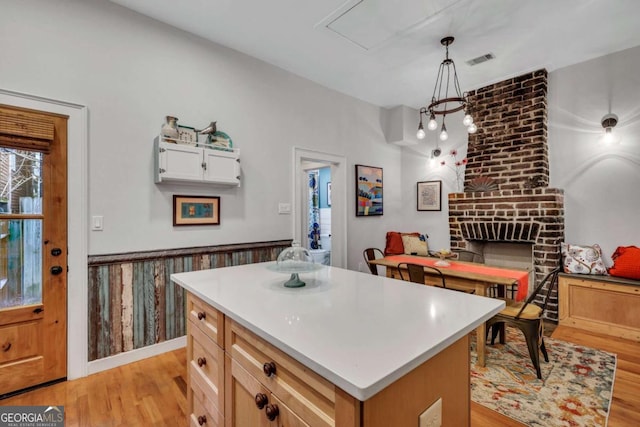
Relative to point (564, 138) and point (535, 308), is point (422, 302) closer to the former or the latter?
point (535, 308)

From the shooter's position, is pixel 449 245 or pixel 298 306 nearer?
pixel 298 306

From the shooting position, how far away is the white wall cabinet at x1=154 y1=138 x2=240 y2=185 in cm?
254

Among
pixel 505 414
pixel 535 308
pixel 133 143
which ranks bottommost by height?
pixel 505 414

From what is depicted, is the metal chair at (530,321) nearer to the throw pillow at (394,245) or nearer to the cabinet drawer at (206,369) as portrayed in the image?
the cabinet drawer at (206,369)

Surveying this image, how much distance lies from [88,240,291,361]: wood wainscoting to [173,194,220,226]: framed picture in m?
0.27

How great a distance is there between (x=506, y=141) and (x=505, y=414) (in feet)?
10.7

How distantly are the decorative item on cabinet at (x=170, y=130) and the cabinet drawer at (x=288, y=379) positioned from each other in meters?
1.99

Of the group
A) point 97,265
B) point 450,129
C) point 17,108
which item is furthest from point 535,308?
point 17,108

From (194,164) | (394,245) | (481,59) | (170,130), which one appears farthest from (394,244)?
(170,130)

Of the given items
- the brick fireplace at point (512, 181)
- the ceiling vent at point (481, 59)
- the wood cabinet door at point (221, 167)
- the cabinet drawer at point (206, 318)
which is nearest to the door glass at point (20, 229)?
the wood cabinet door at point (221, 167)

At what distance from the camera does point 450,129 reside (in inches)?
182

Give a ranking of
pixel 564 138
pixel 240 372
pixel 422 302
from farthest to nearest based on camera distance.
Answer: pixel 564 138 < pixel 422 302 < pixel 240 372

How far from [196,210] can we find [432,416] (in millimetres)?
2591

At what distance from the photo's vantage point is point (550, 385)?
215 centimetres
